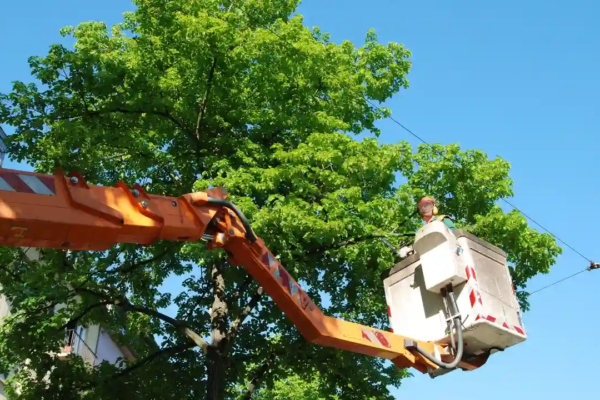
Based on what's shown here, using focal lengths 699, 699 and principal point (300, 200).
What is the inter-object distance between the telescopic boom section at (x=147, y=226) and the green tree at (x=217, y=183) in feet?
11.6

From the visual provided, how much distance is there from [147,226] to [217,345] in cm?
575

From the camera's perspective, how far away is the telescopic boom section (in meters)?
5.38

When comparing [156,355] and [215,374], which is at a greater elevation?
[156,355]

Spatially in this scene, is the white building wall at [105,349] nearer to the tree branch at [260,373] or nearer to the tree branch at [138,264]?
the tree branch at [138,264]

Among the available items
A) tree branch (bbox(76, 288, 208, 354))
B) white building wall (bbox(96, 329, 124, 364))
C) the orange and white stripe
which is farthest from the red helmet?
white building wall (bbox(96, 329, 124, 364))

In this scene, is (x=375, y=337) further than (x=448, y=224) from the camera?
No

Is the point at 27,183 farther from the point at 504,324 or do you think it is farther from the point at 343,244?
the point at 343,244

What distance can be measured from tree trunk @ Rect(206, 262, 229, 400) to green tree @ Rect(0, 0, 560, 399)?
0.03 metres

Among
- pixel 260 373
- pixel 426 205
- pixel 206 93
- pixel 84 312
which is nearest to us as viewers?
pixel 426 205

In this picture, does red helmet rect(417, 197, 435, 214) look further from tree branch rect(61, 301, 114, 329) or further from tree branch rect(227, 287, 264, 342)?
tree branch rect(61, 301, 114, 329)

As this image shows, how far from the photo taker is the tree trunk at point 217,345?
10875 millimetres

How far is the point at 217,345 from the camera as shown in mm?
11211

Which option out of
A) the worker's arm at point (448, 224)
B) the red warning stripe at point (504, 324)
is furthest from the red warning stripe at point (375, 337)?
the worker's arm at point (448, 224)

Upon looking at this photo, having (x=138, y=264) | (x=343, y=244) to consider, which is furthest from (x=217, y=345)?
(x=343, y=244)
